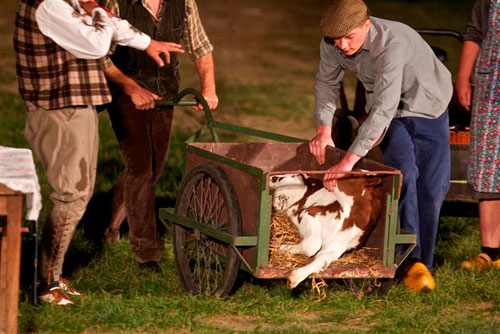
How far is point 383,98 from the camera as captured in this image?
675 centimetres

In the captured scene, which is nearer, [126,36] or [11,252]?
[11,252]

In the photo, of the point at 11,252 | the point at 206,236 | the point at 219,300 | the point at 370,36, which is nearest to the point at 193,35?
the point at 370,36

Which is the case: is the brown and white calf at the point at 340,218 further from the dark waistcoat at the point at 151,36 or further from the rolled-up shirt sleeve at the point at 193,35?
the rolled-up shirt sleeve at the point at 193,35

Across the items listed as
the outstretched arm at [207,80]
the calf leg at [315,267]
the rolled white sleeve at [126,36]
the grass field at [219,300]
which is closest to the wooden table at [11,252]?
the grass field at [219,300]

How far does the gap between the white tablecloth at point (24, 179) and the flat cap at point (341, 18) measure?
6.15ft

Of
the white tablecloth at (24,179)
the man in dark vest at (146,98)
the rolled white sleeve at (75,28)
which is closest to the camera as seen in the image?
the white tablecloth at (24,179)

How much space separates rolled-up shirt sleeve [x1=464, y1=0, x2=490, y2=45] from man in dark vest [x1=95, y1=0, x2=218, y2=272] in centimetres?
174

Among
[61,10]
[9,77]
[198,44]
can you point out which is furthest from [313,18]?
[61,10]

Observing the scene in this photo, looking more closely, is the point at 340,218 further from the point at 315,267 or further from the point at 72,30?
the point at 72,30

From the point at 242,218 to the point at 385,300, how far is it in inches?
38.9

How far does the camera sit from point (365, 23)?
675 cm

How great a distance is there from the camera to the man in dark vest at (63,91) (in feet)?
19.8

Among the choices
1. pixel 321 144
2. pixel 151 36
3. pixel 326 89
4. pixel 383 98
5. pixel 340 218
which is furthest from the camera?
pixel 151 36

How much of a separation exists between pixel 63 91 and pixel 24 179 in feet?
3.22
